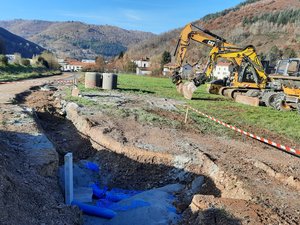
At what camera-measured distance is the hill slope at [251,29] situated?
103312 mm

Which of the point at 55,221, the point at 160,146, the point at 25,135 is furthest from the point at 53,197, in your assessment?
the point at 160,146

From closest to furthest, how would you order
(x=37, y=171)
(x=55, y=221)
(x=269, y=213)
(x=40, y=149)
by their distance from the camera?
(x=55, y=221) < (x=269, y=213) < (x=37, y=171) < (x=40, y=149)

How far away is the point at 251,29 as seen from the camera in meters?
125

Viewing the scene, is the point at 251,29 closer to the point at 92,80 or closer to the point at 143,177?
the point at 92,80

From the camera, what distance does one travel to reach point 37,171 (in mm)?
6535

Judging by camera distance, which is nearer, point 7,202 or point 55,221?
point 7,202

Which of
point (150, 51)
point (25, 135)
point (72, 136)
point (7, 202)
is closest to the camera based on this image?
point (7, 202)

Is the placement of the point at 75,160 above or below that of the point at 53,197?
below

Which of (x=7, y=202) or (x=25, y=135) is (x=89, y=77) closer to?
(x=25, y=135)

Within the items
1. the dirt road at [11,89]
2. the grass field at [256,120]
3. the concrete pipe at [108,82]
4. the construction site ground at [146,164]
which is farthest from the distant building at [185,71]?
the dirt road at [11,89]

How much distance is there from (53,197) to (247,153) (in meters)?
5.57

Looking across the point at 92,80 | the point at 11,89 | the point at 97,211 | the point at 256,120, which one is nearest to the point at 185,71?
the point at 92,80

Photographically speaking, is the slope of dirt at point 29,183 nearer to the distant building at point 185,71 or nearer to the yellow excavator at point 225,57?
the yellow excavator at point 225,57

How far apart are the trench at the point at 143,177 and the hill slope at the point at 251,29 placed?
85.2 meters
